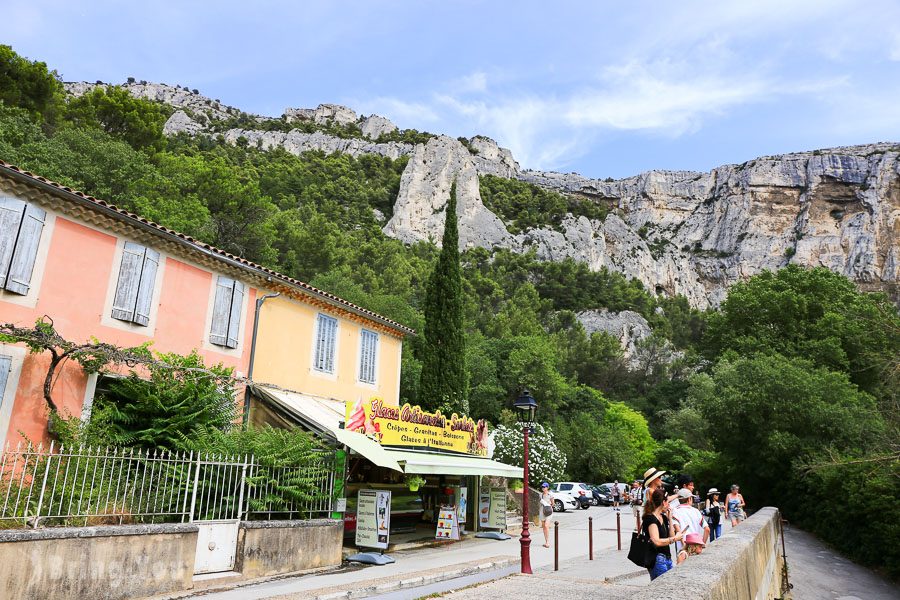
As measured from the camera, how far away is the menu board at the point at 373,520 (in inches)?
475

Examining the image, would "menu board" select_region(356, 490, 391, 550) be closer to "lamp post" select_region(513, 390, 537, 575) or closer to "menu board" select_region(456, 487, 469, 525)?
"lamp post" select_region(513, 390, 537, 575)

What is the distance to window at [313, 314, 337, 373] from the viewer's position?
15102mm

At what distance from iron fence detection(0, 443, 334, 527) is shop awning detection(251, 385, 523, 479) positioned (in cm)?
71

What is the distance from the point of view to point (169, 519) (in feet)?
30.3

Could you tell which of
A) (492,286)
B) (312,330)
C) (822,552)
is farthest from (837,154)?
(312,330)

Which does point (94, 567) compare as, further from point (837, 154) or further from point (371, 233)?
point (837, 154)

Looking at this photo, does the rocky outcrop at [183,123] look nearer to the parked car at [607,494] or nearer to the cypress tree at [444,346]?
the cypress tree at [444,346]

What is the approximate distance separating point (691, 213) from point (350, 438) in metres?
115

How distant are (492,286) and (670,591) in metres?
63.5

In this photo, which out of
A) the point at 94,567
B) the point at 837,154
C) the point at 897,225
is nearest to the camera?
the point at 94,567

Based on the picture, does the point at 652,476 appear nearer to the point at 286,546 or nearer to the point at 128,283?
the point at 286,546

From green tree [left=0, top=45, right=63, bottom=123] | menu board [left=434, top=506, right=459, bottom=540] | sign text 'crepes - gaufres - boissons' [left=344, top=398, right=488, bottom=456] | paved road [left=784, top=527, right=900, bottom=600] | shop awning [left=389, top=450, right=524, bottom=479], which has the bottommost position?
paved road [left=784, top=527, right=900, bottom=600]

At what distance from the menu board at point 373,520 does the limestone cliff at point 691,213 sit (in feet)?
221

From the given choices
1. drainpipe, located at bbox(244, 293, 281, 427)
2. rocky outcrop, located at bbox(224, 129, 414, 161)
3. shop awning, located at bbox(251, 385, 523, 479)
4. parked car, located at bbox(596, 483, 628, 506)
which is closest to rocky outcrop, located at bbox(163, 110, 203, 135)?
rocky outcrop, located at bbox(224, 129, 414, 161)
